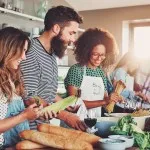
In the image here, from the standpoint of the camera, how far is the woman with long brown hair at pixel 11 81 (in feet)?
6.41

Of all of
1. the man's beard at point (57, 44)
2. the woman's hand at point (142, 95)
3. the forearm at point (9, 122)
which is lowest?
the woman's hand at point (142, 95)

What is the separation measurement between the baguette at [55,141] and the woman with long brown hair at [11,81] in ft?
0.87

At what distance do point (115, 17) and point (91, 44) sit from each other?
3.56m

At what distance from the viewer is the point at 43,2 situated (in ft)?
18.4

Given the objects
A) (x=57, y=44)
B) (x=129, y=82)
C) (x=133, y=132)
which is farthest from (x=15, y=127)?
(x=129, y=82)

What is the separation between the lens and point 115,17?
21.4ft

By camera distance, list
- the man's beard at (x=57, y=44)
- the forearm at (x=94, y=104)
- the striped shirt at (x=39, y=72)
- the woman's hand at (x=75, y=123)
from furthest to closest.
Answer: the forearm at (x=94, y=104)
the man's beard at (x=57, y=44)
the striped shirt at (x=39, y=72)
the woman's hand at (x=75, y=123)

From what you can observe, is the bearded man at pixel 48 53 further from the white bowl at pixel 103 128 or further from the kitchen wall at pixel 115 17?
the kitchen wall at pixel 115 17

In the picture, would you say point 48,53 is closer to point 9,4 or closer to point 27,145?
point 27,145

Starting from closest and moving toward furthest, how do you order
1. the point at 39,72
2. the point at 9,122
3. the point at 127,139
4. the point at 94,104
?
the point at 127,139
the point at 9,122
the point at 39,72
the point at 94,104

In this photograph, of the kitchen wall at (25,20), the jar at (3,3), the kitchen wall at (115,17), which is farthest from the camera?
the kitchen wall at (115,17)

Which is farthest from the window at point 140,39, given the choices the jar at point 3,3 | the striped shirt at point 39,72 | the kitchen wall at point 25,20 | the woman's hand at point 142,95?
the striped shirt at point 39,72

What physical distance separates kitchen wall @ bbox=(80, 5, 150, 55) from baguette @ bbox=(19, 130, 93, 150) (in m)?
4.92

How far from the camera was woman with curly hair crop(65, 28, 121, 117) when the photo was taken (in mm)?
2943
